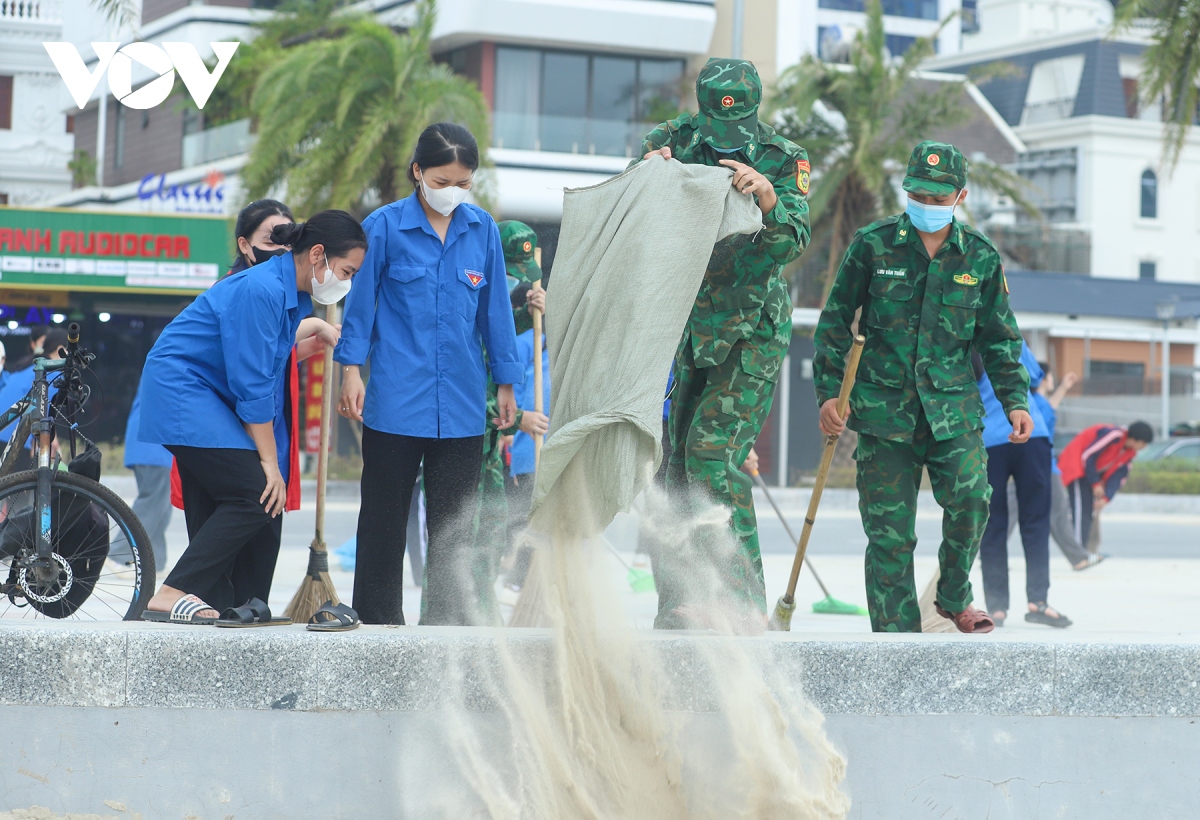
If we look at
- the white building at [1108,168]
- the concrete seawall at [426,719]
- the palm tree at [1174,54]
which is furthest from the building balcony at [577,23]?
the concrete seawall at [426,719]

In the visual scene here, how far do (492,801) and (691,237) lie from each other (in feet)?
5.85

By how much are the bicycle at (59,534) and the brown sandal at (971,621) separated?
9.58ft

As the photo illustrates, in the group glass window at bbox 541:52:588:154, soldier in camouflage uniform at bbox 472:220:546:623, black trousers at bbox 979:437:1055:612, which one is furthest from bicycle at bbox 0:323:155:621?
glass window at bbox 541:52:588:154

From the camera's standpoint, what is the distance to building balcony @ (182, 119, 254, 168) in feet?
102

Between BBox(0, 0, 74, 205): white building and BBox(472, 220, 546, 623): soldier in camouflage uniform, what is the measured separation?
35.4 meters

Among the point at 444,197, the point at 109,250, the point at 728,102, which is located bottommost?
the point at 444,197

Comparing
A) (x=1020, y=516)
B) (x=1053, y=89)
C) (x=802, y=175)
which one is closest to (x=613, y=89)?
(x=1020, y=516)

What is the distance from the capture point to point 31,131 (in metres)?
40.1

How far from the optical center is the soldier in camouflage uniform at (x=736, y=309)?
4.78 m

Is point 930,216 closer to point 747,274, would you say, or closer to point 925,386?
point 925,386

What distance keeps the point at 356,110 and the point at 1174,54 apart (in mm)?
12696

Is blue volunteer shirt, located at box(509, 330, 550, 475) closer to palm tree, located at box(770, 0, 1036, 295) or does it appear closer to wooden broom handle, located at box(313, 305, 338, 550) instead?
wooden broom handle, located at box(313, 305, 338, 550)

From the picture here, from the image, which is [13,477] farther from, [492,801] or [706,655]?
[706,655]

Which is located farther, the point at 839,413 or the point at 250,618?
the point at 839,413
